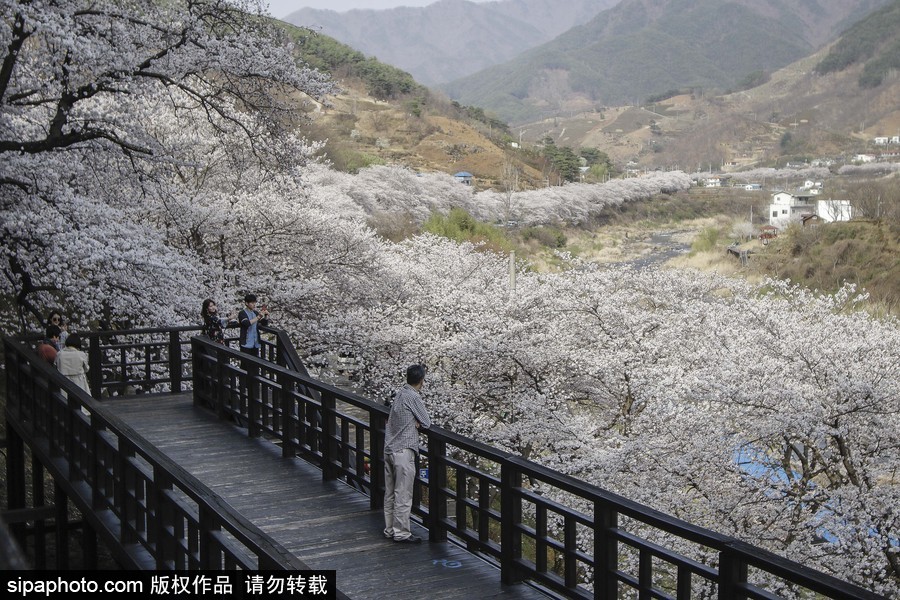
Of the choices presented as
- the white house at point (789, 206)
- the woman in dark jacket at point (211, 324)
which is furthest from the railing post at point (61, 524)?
the white house at point (789, 206)

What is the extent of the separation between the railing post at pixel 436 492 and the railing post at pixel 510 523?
78cm

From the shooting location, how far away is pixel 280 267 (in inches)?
878

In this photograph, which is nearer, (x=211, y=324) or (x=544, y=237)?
(x=211, y=324)

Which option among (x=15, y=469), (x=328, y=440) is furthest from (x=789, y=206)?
(x=328, y=440)

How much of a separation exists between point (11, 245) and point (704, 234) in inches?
2629

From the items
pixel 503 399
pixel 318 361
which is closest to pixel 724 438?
pixel 503 399

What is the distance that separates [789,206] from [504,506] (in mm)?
102353

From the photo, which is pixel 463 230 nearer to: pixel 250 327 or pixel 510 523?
pixel 250 327

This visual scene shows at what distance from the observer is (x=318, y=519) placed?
24.1ft

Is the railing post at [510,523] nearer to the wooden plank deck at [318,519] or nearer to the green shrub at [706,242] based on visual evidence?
the wooden plank deck at [318,519]

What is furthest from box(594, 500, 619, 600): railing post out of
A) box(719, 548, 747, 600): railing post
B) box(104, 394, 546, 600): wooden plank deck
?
box(719, 548, 747, 600): railing post

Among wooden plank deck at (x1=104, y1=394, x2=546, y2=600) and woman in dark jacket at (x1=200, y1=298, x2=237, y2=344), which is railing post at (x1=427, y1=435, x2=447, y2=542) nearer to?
wooden plank deck at (x1=104, y1=394, x2=546, y2=600)

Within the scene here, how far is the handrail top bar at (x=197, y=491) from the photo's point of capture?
4.34m

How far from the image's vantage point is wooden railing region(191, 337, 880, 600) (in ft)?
14.4
